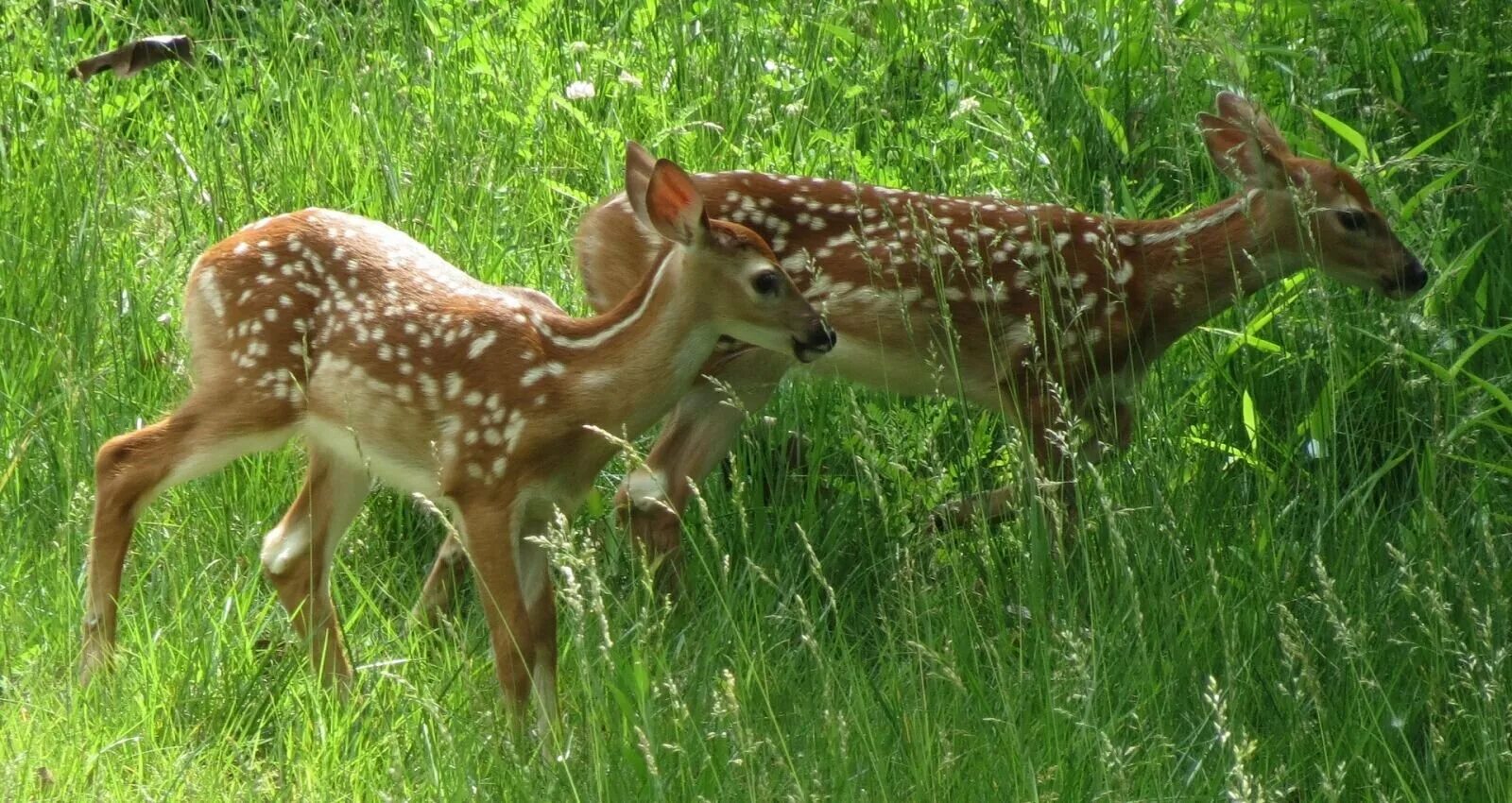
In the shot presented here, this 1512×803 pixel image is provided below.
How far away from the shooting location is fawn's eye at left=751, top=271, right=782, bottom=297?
4.28 m

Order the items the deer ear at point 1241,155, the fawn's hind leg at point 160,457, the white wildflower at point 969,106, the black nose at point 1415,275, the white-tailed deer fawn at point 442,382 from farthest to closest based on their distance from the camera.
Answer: the white wildflower at point 969,106
the deer ear at point 1241,155
the black nose at point 1415,275
the fawn's hind leg at point 160,457
the white-tailed deer fawn at point 442,382

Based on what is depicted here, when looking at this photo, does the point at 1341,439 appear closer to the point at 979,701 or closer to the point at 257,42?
the point at 979,701

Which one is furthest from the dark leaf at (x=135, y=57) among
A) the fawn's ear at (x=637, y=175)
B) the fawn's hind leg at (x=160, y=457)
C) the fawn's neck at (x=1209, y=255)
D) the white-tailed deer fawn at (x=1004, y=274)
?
the fawn's neck at (x=1209, y=255)

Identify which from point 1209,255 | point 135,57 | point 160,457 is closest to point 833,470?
point 1209,255

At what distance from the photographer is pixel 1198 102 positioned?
6074 mm

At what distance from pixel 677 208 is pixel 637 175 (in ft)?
0.50

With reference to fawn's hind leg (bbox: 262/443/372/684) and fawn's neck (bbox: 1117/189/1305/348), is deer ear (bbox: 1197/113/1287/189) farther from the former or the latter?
fawn's hind leg (bbox: 262/443/372/684)

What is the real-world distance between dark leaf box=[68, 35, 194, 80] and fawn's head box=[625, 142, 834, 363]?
233cm

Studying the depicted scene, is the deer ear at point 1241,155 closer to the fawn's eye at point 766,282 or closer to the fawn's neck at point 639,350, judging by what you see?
the fawn's eye at point 766,282

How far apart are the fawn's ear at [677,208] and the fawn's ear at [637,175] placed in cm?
8

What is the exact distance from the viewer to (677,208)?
4.30 metres

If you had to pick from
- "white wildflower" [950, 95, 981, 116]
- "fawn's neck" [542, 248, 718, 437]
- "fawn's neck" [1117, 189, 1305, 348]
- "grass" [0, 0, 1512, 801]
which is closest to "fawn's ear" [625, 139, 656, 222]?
"fawn's neck" [542, 248, 718, 437]

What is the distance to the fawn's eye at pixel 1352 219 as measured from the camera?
17.0 ft

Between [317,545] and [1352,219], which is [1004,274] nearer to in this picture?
[1352,219]
